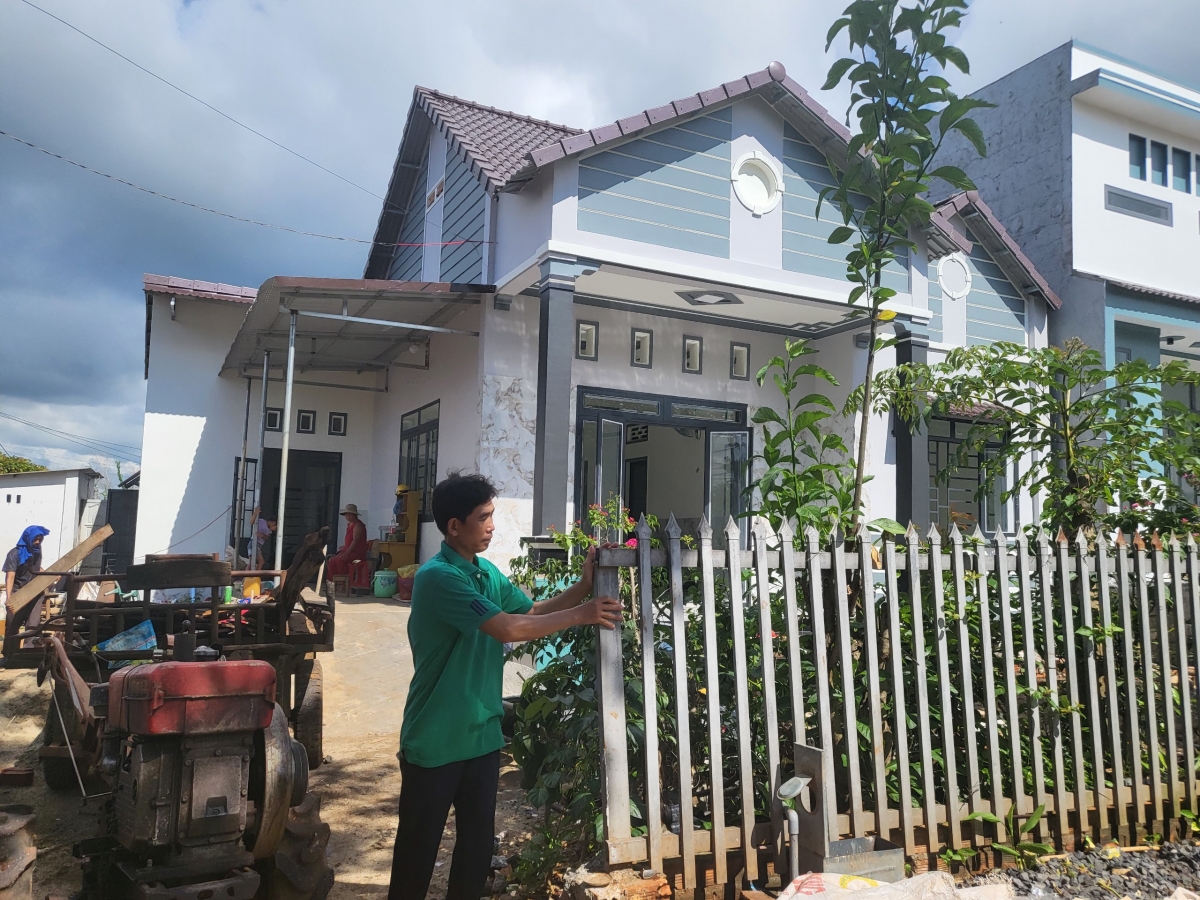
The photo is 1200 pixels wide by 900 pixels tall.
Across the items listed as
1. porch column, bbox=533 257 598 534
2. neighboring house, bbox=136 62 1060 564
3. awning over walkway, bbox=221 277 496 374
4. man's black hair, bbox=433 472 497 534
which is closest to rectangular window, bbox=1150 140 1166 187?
neighboring house, bbox=136 62 1060 564

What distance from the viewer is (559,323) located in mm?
9422

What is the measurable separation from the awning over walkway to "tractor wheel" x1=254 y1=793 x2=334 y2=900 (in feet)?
22.2

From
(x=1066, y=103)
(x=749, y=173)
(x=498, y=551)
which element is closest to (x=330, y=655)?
(x=498, y=551)

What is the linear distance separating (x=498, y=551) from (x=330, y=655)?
2477mm

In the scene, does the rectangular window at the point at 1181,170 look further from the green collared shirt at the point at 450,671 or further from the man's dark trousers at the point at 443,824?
the man's dark trousers at the point at 443,824

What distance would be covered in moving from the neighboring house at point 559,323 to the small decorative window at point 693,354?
0.07 feet

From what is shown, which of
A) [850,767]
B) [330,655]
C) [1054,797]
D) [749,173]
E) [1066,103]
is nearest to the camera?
[850,767]

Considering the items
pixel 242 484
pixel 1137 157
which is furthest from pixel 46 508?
pixel 1137 157

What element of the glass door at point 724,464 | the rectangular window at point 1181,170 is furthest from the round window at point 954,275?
the rectangular window at point 1181,170

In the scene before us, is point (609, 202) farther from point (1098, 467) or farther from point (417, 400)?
point (1098, 467)

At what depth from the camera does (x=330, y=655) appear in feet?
27.5

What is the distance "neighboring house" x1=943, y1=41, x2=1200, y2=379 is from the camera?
1433cm

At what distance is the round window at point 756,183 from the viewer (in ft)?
35.3

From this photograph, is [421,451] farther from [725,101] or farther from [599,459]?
[725,101]
